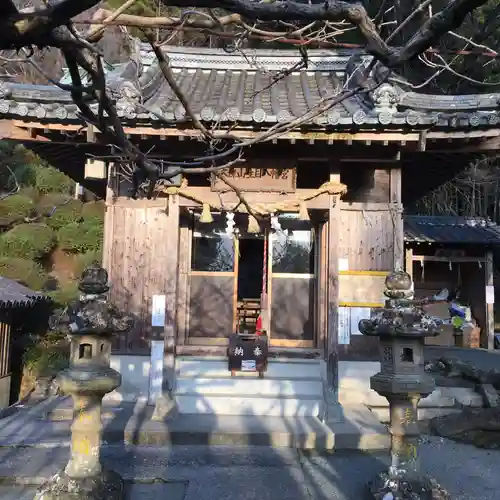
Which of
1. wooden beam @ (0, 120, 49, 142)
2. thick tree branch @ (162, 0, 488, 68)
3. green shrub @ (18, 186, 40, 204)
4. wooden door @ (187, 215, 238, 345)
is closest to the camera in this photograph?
thick tree branch @ (162, 0, 488, 68)

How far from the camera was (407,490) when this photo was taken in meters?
4.32

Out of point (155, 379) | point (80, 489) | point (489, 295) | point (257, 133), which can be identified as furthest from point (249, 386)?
point (489, 295)

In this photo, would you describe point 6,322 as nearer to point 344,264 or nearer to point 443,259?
point 344,264

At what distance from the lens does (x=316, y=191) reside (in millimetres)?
7004

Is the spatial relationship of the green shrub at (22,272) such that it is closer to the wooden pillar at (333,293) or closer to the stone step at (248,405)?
the stone step at (248,405)

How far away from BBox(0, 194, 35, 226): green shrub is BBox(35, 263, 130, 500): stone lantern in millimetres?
12002

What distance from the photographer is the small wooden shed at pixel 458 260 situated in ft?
50.5

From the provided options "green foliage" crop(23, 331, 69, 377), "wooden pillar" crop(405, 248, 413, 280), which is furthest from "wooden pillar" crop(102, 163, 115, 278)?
"wooden pillar" crop(405, 248, 413, 280)

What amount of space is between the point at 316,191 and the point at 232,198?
1243 millimetres

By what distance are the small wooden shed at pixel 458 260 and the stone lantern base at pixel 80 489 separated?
1265 centimetres

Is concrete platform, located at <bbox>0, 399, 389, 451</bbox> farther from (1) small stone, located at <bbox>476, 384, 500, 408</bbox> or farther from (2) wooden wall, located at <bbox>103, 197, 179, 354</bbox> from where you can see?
(1) small stone, located at <bbox>476, 384, 500, 408</bbox>

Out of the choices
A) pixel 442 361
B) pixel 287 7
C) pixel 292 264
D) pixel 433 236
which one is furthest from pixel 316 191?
pixel 433 236

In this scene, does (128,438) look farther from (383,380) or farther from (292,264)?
(292,264)

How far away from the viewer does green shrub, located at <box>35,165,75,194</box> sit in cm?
1689
